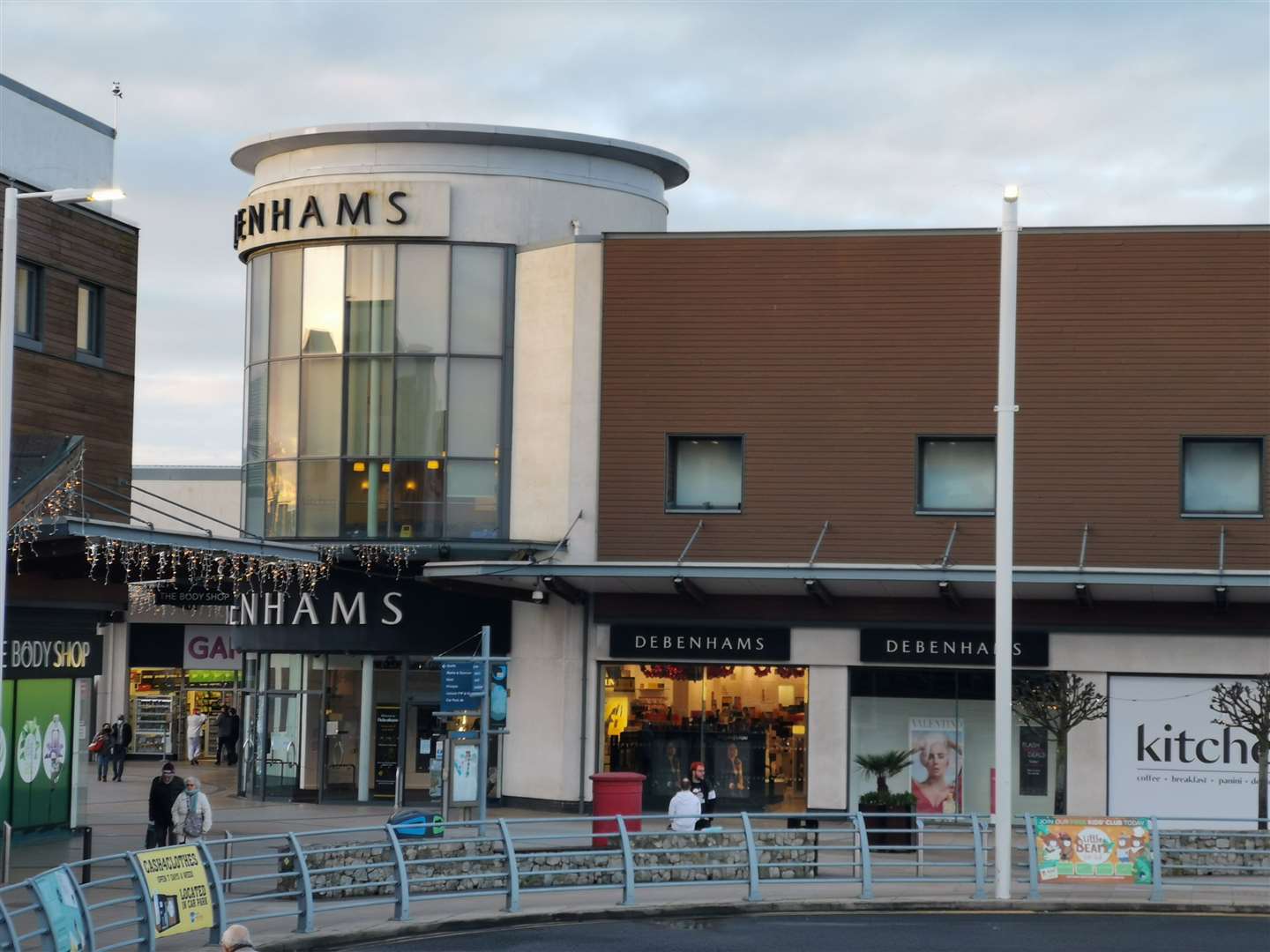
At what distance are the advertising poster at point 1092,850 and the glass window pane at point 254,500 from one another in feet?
65.9

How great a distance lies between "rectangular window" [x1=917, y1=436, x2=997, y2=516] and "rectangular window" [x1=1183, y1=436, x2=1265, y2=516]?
362 centimetres

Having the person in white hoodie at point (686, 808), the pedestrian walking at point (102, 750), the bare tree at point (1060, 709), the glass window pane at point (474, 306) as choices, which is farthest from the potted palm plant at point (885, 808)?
the pedestrian walking at point (102, 750)

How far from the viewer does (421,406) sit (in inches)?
1481

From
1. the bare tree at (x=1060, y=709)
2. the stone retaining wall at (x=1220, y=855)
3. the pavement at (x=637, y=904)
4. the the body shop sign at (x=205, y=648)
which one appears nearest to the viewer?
the pavement at (x=637, y=904)

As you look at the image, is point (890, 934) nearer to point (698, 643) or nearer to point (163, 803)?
point (163, 803)

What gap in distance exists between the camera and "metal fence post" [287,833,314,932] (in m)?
20.4

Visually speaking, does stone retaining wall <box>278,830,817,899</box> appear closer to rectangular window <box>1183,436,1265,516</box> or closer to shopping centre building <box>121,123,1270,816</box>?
Result: shopping centre building <box>121,123,1270,816</box>

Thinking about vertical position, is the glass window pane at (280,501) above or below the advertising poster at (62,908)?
above

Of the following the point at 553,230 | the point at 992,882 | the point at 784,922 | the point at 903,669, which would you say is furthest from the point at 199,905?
the point at 553,230

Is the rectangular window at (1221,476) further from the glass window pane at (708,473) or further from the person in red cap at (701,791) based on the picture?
the person in red cap at (701,791)

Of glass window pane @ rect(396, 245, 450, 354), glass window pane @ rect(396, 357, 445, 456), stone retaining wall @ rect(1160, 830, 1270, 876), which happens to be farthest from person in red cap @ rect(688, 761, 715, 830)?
glass window pane @ rect(396, 245, 450, 354)

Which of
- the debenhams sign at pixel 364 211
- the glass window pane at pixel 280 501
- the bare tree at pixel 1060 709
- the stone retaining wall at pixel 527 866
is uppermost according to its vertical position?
the debenhams sign at pixel 364 211

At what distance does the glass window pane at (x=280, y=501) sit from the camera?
1507 inches

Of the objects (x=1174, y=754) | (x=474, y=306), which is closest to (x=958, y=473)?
(x=1174, y=754)
